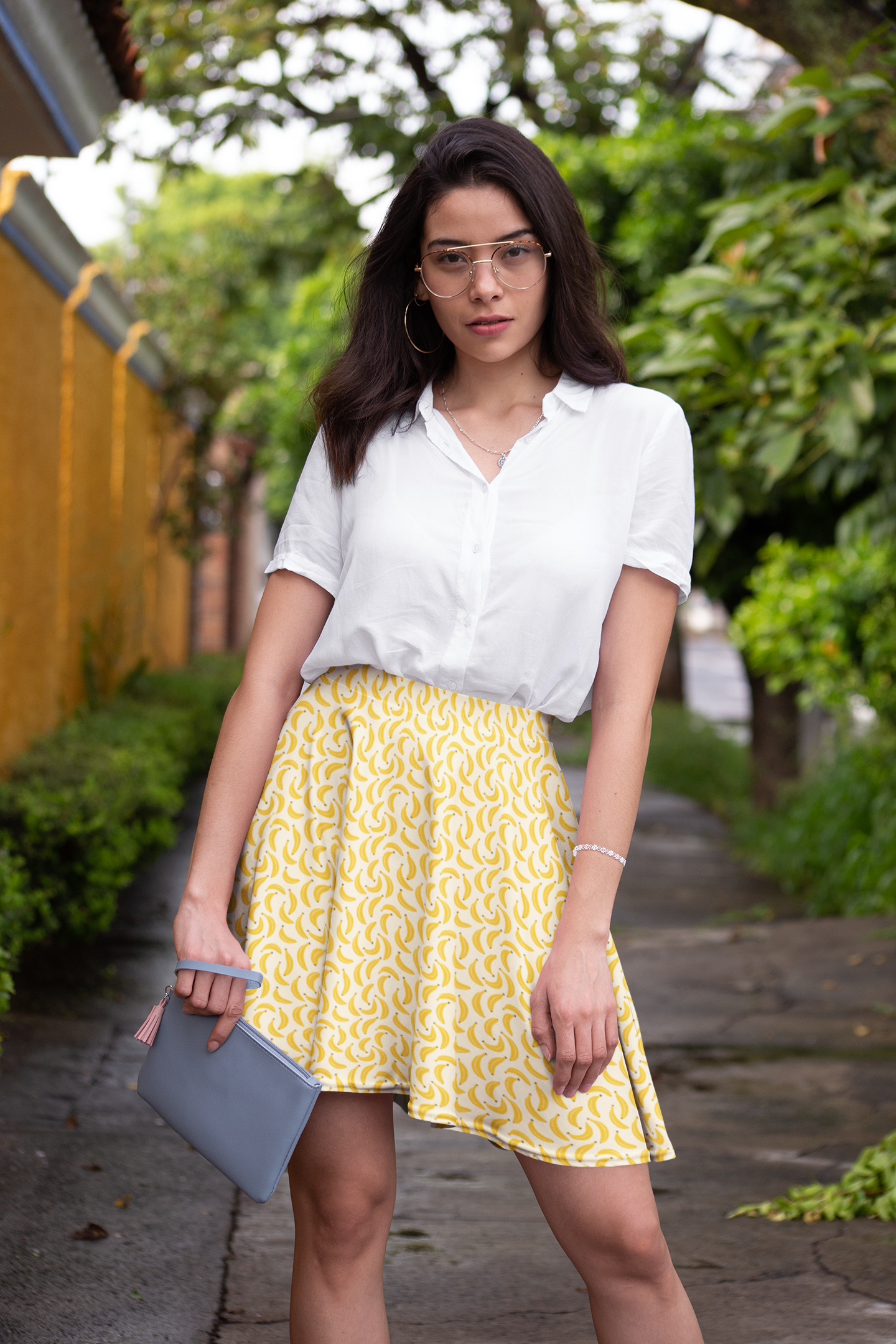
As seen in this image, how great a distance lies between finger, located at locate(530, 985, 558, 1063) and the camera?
1.66m

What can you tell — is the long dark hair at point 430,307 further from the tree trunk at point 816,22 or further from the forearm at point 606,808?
the tree trunk at point 816,22

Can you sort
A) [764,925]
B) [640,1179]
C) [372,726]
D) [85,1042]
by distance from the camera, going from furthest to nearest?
1. [764,925]
2. [85,1042]
3. [372,726]
4. [640,1179]

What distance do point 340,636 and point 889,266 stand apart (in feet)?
9.10

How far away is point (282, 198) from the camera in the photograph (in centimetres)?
1174

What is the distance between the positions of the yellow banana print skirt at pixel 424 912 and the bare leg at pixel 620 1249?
0.04 m

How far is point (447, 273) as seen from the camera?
6.08 ft

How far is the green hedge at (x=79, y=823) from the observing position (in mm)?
4438

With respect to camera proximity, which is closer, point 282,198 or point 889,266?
point 889,266

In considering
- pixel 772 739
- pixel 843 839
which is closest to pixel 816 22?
pixel 843 839

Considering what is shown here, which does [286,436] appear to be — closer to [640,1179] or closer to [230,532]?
[230,532]

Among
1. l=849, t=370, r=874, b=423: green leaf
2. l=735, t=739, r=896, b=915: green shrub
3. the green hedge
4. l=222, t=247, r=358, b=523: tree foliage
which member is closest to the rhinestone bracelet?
the green hedge

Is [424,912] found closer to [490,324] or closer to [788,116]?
[490,324]

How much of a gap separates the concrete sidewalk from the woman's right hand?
1032 mm

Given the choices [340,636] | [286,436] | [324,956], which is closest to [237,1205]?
[324,956]
